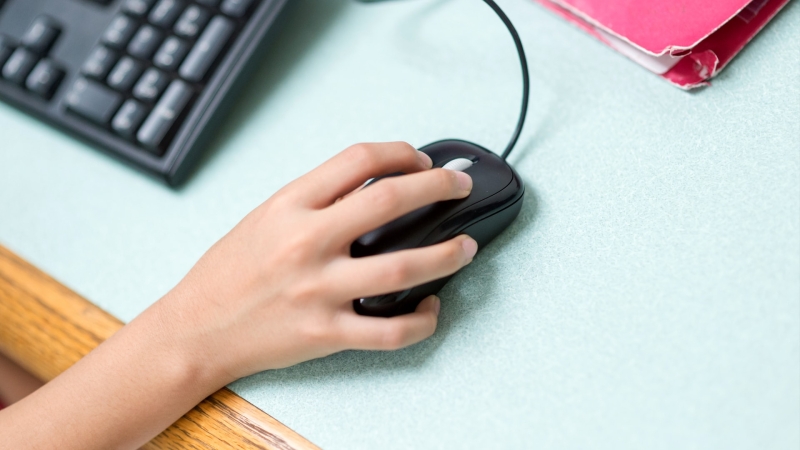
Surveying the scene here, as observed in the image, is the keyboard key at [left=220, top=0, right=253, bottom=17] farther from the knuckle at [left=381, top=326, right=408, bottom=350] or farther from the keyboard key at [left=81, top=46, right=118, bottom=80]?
the knuckle at [left=381, top=326, right=408, bottom=350]

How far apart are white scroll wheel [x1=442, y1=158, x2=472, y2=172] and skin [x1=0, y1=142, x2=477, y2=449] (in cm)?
1

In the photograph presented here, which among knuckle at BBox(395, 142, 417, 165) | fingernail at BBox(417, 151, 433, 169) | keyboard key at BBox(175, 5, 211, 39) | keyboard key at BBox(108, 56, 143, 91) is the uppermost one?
keyboard key at BBox(175, 5, 211, 39)

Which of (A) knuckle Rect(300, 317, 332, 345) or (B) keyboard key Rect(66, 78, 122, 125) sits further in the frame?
(B) keyboard key Rect(66, 78, 122, 125)

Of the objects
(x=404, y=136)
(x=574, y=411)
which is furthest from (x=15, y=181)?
(x=574, y=411)

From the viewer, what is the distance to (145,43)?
0.46 metres

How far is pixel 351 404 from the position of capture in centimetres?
36

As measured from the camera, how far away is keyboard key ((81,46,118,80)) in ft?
1.51

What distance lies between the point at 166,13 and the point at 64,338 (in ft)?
0.81

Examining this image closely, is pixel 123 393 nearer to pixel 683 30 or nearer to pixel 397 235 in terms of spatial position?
pixel 397 235

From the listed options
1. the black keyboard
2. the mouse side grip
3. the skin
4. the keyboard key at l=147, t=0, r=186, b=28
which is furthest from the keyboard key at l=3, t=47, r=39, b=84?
the mouse side grip

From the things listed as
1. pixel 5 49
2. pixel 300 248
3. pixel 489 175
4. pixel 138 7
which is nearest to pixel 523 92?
pixel 489 175

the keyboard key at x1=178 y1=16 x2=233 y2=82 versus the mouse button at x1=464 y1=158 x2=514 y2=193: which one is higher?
the keyboard key at x1=178 y1=16 x2=233 y2=82

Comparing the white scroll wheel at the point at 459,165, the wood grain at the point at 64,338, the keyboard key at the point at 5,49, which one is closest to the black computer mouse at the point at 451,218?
the white scroll wheel at the point at 459,165

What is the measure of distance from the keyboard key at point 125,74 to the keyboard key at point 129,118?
1 cm
